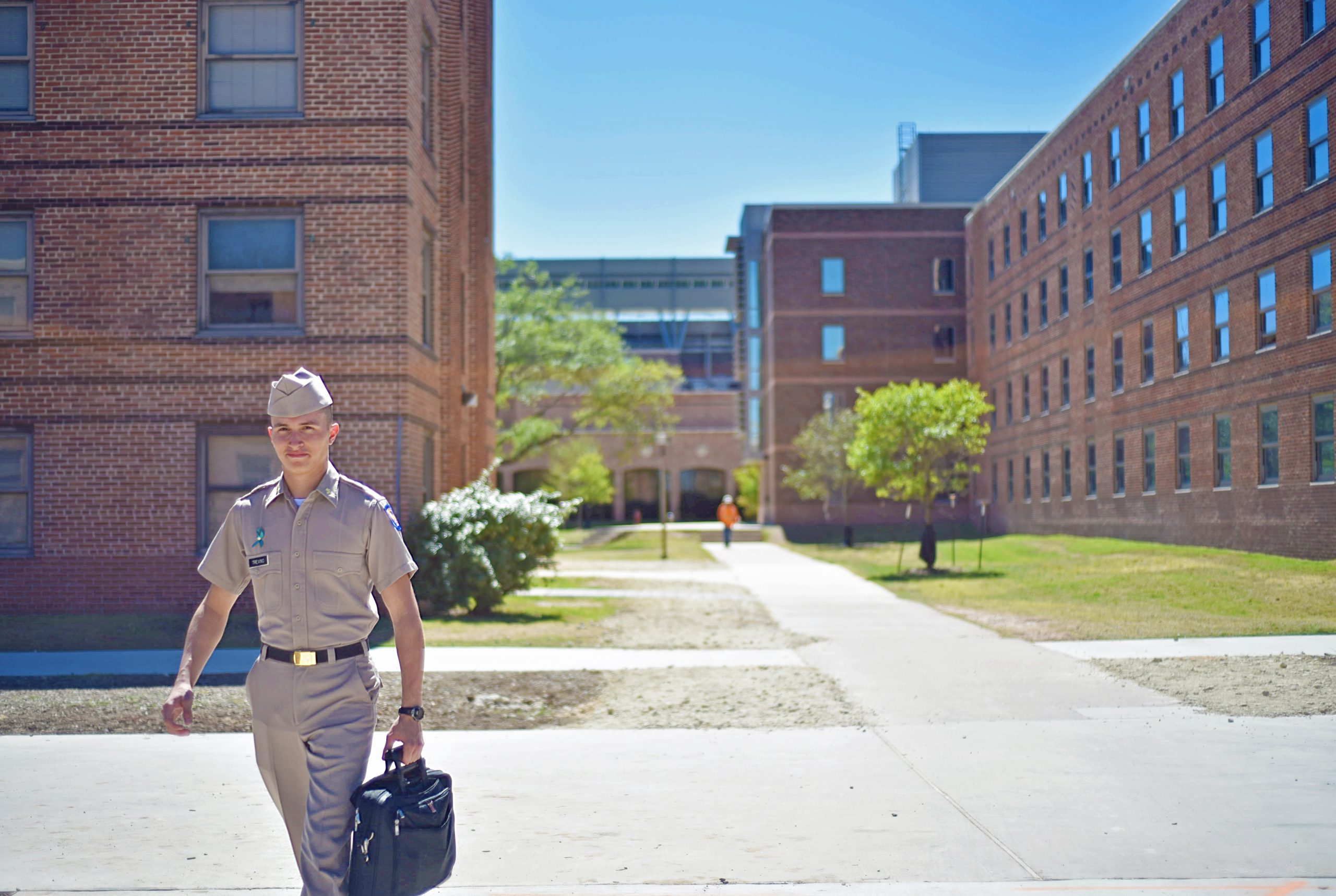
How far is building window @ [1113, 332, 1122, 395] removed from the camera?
1471 inches

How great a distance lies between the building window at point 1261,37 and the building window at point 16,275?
74.8 ft

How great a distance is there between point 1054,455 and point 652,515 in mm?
40877

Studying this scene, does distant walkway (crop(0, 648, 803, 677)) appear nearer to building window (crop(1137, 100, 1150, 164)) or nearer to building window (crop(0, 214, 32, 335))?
building window (crop(0, 214, 32, 335))

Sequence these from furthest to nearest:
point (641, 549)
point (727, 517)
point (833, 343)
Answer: point (833, 343)
point (727, 517)
point (641, 549)

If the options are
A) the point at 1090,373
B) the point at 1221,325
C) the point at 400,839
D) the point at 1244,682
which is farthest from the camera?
the point at 1090,373

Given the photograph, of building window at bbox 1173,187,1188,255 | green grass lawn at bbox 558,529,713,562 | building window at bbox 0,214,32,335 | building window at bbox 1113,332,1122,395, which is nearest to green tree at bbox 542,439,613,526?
→ green grass lawn at bbox 558,529,713,562

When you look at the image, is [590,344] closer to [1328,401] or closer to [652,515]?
[1328,401]

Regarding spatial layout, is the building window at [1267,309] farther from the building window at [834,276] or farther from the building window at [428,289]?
the building window at [834,276]

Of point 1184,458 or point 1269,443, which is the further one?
point 1184,458

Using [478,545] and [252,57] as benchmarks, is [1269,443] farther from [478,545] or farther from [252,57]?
[252,57]

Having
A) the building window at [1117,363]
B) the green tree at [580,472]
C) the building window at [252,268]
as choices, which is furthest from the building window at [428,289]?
the green tree at [580,472]

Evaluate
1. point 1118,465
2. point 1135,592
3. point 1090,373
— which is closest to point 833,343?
point 1090,373

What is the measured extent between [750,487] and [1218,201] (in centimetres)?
4379

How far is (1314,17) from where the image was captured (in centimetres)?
2442
